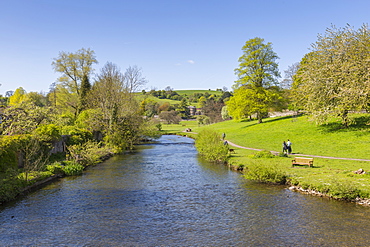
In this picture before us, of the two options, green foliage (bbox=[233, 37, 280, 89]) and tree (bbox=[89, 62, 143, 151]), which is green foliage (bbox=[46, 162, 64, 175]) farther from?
green foliage (bbox=[233, 37, 280, 89])

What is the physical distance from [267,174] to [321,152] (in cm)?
1522

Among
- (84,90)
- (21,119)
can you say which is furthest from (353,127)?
(84,90)

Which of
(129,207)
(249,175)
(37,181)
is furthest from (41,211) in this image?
(249,175)

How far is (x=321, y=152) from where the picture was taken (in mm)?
33219

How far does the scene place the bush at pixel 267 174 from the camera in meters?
21.4

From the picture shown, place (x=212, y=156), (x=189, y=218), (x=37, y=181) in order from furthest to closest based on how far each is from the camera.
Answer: (x=212, y=156)
(x=37, y=181)
(x=189, y=218)

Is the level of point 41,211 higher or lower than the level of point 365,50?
lower

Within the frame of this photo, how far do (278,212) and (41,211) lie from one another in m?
13.0

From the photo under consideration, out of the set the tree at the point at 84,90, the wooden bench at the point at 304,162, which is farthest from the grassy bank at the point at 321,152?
the tree at the point at 84,90

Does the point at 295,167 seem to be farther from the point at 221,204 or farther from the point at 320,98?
the point at 320,98

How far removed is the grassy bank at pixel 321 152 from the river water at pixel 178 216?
1.24 m

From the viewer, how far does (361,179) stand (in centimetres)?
1827

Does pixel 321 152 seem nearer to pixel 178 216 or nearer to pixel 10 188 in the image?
pixel 178 216

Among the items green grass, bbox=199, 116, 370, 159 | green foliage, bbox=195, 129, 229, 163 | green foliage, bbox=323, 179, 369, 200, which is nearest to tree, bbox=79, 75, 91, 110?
green foliage, bbox=195, 129, 229, 163
